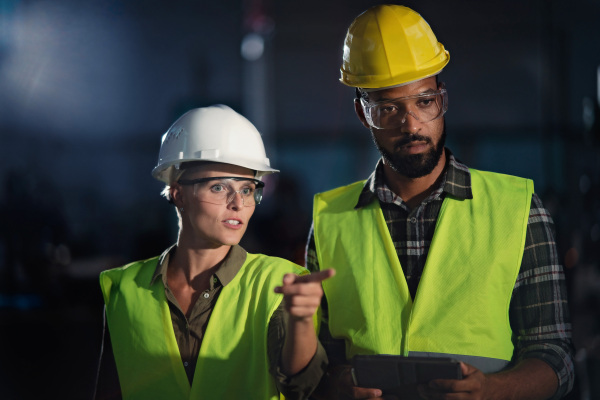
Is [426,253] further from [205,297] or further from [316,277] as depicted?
[205,297]

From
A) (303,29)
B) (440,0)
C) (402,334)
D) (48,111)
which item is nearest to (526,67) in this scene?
(440,0)

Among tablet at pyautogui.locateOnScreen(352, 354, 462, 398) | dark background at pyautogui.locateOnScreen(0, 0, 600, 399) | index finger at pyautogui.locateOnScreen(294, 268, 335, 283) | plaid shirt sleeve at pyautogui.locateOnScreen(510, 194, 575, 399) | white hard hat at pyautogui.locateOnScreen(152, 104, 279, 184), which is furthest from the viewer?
dark background at pyautogui.locateOnScreen(0, 0, 600, 399)

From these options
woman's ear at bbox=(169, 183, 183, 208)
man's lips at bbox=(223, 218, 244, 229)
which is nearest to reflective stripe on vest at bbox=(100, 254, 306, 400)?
man's lips at bbox=(223, 218, 244, 229)

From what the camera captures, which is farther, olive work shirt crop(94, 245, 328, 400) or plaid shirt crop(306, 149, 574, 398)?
plaid shirt crop(306, 149, 574, 398)

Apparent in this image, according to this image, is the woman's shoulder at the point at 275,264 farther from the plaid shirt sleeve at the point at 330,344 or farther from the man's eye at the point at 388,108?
the man's eye at the point at 388,108

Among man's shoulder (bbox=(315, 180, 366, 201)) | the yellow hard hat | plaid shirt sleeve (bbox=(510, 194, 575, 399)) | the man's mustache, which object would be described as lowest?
plaid shirt sleeve (bbox=(510, 194, 575, 399))

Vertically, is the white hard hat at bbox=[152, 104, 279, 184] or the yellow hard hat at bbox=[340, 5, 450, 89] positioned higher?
the yellow hard hat at bbox=[340, 5, 450, 89]

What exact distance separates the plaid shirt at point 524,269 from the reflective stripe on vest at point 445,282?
47 millimetres

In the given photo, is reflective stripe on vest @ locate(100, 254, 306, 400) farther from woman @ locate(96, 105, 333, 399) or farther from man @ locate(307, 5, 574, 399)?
man @ locate(307, 5, 574, 399)

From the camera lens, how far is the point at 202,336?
2.14m

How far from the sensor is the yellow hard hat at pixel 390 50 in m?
2.18

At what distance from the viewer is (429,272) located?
211 centimetres

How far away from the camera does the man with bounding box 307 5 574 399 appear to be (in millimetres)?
2055

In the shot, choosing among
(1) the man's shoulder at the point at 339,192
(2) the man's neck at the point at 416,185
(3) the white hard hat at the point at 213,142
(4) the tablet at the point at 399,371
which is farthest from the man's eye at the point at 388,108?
(4) the tablet at the point at 399,371
